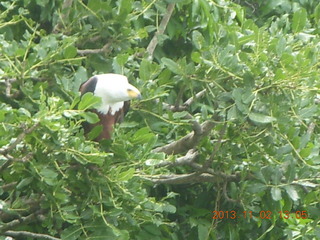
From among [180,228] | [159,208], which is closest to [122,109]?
[159,208]

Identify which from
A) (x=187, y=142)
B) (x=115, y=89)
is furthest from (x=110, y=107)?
(x=187, y=142)

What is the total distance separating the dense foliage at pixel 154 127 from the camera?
10.3 ft

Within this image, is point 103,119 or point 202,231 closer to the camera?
point 103,119

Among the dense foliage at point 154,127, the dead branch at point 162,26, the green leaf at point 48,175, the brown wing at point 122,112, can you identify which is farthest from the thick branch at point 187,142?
the green leaf at point 48,175

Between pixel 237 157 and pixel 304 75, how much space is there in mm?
548

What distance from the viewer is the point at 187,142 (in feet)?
12.0

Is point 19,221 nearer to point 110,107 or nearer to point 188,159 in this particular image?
point 110,107

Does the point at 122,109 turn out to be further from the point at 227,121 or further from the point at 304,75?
the point at 304,75

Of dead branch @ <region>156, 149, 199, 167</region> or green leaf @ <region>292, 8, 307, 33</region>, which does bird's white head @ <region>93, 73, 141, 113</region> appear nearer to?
dead branch @ <region>156, 149, 199, 167</region>

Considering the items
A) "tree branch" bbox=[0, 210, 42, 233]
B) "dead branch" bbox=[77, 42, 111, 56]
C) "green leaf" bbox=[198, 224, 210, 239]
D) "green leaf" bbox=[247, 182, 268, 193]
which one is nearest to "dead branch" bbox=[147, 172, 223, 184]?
"green leaf" bbox=[247, 182, 268, 193]

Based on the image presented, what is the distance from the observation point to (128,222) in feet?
11.2

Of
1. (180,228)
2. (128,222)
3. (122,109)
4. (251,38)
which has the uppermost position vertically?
(251,38)

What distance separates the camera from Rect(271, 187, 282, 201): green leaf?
3439 mm

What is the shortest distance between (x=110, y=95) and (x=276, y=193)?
26.9 inches
